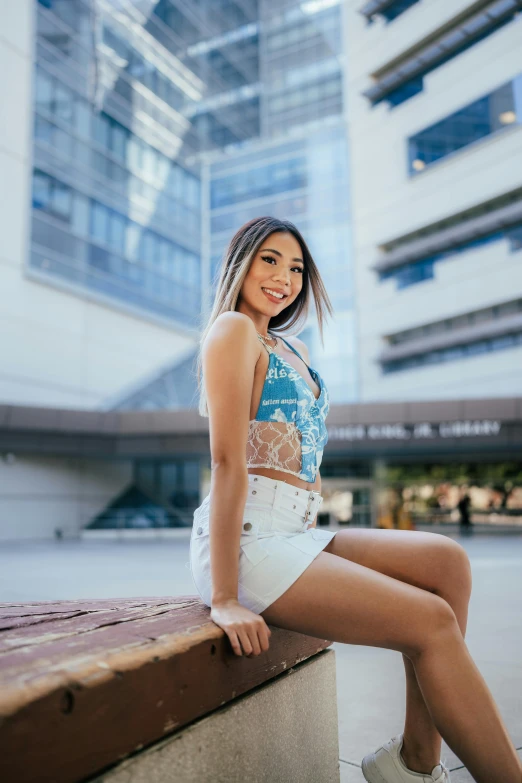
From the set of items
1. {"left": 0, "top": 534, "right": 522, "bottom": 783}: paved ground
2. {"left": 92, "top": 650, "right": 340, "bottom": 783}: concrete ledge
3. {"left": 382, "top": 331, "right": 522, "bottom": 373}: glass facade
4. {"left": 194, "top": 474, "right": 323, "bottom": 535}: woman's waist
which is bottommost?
{"left": 0, "top": 534, "right": 522, "bottom": 783}: paved ground

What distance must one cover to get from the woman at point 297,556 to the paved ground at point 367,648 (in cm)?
92

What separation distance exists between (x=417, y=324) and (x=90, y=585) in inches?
892

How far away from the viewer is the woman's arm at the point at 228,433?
5.36 feet

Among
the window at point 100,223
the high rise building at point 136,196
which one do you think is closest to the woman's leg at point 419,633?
the high rise building at point 136,196

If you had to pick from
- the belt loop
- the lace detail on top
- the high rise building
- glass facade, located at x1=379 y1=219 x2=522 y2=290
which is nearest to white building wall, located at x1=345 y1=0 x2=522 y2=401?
glass facade, located at x1=379 y1=219 x2=522 y2=290

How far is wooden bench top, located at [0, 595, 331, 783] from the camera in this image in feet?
3.19

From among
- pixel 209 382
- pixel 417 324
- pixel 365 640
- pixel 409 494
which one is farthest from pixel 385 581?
pixel 417 324

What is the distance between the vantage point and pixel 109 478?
83.5 feet

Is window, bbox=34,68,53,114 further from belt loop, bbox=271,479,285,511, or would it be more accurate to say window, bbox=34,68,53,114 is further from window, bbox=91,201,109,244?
belt loop, bbox=271,479,285,511

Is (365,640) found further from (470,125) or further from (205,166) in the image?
(205,166)

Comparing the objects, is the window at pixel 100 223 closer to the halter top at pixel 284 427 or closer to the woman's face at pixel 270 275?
the woman's face at pixel 270 275

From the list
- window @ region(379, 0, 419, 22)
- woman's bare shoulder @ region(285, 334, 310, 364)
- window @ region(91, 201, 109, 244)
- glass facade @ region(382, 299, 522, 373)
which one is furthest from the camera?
window @ region(379, 0, 419, 22)

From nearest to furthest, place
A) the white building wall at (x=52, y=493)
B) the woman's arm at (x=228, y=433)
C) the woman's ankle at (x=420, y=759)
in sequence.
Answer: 1. the woman's arm at (x=228, y=433)
2. the woman's ankle at (x=420, y=759)
3. the white building wall at (x=52, y=493)

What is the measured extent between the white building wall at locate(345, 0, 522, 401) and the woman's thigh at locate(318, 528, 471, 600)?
79.5 feet
